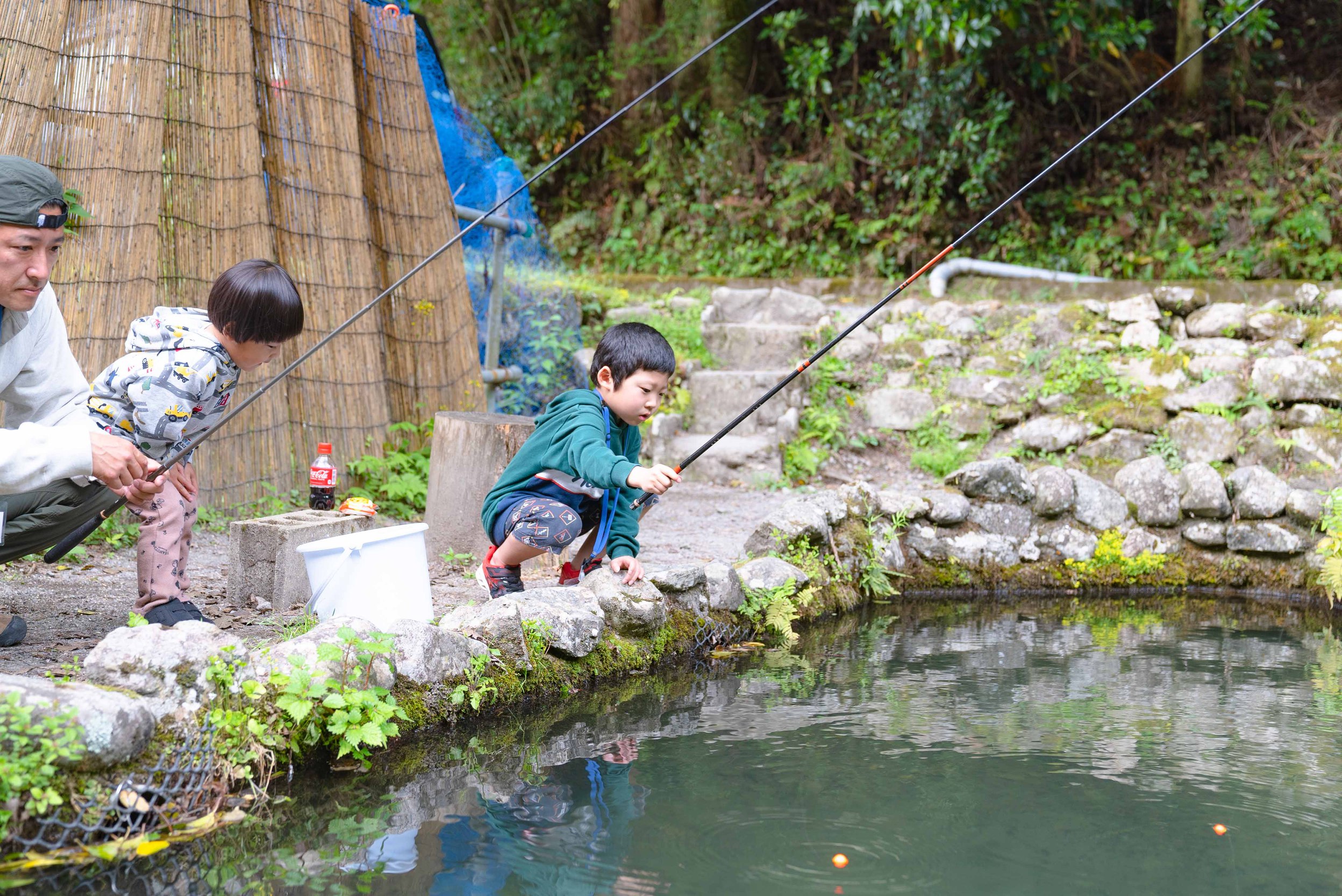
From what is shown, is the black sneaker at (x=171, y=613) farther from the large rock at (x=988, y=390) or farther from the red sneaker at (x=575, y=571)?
the large rock at (x=988, y=390)

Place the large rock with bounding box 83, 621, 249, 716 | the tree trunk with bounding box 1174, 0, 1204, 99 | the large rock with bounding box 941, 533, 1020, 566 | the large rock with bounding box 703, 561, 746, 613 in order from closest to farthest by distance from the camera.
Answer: the large rock with bounding box 83, 621, 249, 716 → the large rock with bounding box 703, 561, 746, 613 → the large rock with bounding box 941, 533, 1020, 566 → the tree trunk with bounding box 1174, 0, 1204, 99

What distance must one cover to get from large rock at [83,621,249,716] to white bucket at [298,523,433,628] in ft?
2.13

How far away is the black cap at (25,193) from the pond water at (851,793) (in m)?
1.41

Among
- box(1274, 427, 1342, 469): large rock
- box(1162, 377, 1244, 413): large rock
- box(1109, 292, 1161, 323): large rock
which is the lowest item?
box(1274, 427, 1342, 469): large rock

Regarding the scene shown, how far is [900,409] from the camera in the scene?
698 cm

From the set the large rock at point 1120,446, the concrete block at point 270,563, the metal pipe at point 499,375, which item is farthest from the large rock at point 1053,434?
the concrete block at point 270,563

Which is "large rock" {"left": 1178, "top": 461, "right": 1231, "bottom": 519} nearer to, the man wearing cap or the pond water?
the pond water

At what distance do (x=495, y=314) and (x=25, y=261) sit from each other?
144 inches

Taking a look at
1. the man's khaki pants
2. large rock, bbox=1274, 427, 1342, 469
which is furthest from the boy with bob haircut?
large rock, bbox=1274, 427, 1342, 469

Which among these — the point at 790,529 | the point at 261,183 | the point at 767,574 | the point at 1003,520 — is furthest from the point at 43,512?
the point at 1003,520

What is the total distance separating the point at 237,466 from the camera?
4715mm

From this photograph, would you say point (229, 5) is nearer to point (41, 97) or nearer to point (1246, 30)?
point (41, 97)

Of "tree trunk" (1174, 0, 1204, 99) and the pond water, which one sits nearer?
the pond water

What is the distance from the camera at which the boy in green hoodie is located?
11.2 feet
